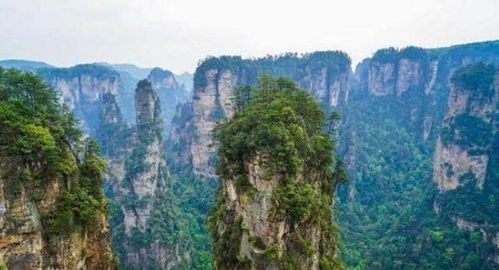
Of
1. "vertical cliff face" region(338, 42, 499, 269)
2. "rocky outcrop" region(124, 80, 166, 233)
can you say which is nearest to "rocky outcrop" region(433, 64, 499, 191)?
"vertical cliff face" region(338, 42, 499, 269)

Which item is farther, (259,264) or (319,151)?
(319,151)

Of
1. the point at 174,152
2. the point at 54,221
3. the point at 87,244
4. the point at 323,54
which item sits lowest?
the point at 174,152

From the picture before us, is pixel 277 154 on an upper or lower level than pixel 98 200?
upper

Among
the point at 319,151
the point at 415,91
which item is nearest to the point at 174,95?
the point at 415,91

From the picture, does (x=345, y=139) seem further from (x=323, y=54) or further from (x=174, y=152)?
(x=174, y=152)

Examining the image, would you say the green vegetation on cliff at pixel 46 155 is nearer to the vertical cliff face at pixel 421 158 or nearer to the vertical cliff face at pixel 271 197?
the vertical cliff face at pixel 271 197

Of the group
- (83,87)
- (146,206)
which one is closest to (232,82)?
(146,206)
